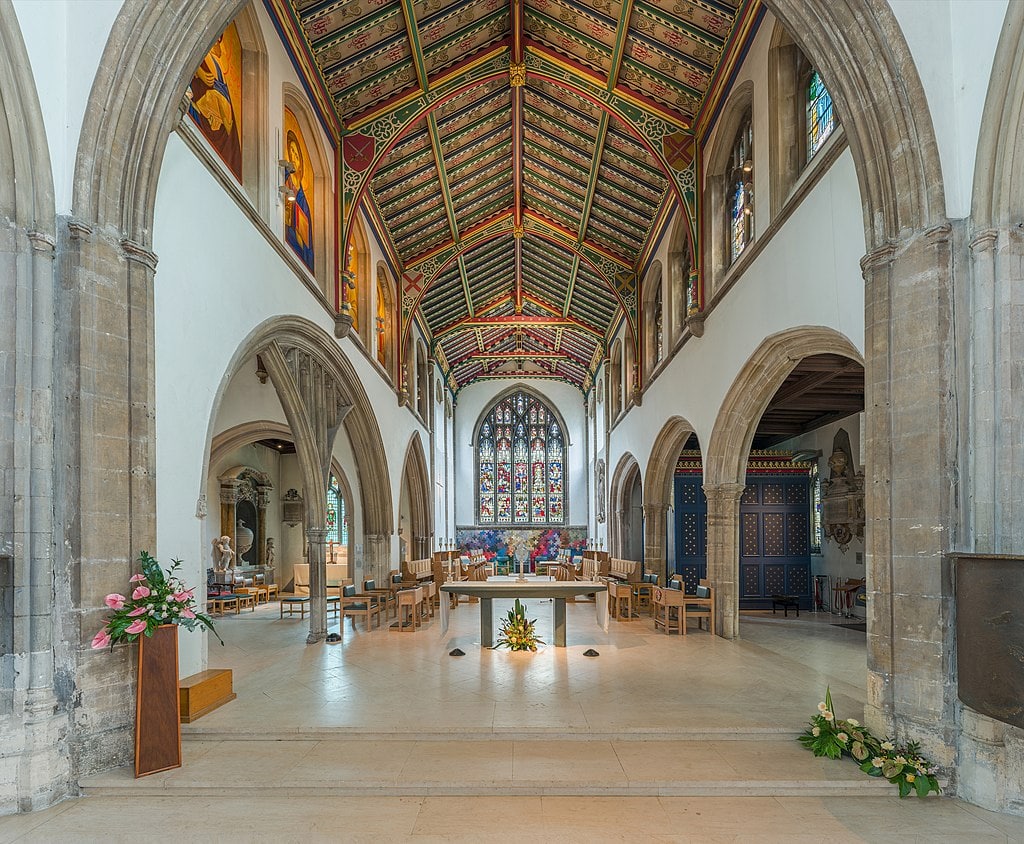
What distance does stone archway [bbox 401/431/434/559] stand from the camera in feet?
63.8

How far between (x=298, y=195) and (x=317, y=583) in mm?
5172

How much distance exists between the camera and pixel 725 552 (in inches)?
411

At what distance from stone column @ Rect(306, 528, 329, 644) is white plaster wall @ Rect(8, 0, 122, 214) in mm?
6351

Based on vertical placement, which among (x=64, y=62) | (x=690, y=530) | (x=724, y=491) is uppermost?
(x=64, y=62)

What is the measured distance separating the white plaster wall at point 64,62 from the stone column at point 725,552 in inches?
327

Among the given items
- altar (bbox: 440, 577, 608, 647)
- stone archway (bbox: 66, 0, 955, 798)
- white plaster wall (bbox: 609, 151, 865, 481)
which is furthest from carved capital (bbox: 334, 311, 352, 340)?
stone archway (bbox: 66, 0, 955, 798)

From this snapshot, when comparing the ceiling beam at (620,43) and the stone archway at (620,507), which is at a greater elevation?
the ceiling beam at (620,43)

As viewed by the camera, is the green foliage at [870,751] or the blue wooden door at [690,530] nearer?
the green foliage at [870,751]

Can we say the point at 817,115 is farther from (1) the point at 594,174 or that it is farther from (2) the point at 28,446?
(2) the point at 28,446

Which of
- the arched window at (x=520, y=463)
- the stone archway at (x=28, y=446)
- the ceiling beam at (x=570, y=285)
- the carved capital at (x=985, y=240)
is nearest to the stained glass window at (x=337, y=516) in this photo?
the arched window at (x=520, y=463)

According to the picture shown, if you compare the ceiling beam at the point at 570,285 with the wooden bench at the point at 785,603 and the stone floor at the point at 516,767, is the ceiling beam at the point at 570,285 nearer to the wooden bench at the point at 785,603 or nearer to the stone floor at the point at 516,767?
the wooden bench at the point at 785,603

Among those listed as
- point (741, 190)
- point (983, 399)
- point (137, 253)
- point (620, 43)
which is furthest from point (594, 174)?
point (983, 399)

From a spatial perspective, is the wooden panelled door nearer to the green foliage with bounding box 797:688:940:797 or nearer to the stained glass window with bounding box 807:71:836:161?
the stained glass window with bounding box 807:71:836:161

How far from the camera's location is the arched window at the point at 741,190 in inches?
377
